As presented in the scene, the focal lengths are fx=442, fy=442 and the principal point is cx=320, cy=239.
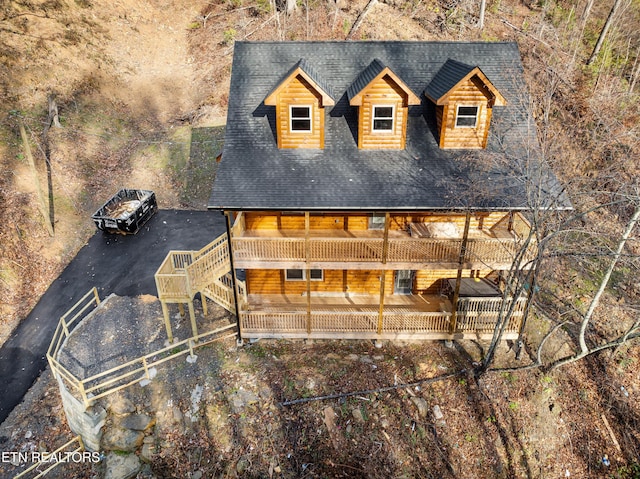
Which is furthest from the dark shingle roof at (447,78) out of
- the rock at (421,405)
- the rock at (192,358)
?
the rock at (192,358)

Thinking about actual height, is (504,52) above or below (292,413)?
above

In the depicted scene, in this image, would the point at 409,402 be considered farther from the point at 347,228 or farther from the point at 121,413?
the point at 121,413

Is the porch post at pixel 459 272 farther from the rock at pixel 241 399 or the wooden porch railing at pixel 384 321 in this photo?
the rock at pixel 241 399

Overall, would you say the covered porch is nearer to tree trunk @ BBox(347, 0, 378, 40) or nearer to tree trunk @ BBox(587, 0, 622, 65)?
tree trunk @ BBox(587, 0, 622, 65)

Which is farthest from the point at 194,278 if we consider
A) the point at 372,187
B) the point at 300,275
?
the point at 372,187

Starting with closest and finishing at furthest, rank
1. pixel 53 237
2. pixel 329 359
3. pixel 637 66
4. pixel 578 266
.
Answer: pixel 329 359 < pixel 578 266 < pixel 53 237 < pixel 637 66

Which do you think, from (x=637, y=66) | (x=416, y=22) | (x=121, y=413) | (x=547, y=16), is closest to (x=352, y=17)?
(x=416, y=22)
